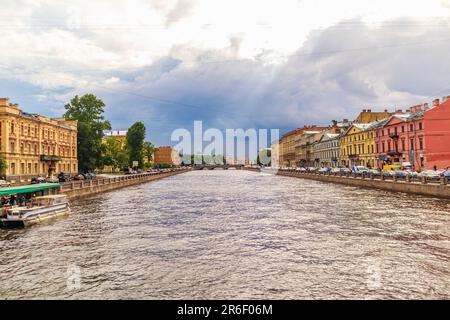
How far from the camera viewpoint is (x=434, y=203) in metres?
32.4

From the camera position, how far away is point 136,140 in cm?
10619

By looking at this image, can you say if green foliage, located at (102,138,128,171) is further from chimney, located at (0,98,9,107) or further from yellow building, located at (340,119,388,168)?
yellow building, located at (340,119,388,168)

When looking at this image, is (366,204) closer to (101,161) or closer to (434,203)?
(434,203)

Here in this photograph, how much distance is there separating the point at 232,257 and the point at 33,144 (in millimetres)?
62171

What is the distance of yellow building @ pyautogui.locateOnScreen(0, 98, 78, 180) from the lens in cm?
5650

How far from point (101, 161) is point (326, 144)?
77.1 meters

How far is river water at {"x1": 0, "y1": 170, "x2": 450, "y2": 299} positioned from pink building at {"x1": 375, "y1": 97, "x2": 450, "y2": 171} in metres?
43.5

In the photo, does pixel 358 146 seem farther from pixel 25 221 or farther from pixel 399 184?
pixel 25 221

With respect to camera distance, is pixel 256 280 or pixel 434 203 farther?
pixel 434 203

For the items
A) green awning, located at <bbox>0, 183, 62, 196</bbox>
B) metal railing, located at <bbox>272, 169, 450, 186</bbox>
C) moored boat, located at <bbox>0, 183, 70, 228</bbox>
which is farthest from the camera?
metal railing, located at <bbox>272, 169, 450, 186</bbox>

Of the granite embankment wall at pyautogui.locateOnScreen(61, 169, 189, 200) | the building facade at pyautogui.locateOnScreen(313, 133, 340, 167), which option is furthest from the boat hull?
the building facade at pyautogui.locateOnScreen(313, 133, 340, 167)

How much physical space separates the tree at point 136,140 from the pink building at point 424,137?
226 feet

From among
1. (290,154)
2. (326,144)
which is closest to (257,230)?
(326,144)

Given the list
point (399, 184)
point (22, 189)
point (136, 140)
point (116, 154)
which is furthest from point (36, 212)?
point (136, 140)
